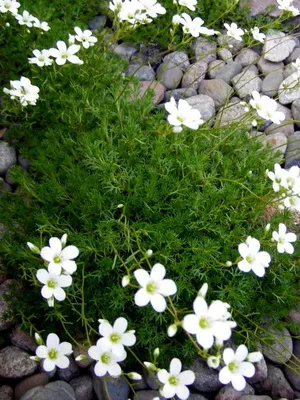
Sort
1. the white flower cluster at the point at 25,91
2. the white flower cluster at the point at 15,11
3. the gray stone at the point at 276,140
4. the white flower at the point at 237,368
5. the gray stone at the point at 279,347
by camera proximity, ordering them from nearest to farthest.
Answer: the white flower at the point at 237,368
the gray stone at the point at 279,347
the white flower cluster at the point at 25,91
the white flower cluster at the point at 15,11
the gray stone at the point at 276,140

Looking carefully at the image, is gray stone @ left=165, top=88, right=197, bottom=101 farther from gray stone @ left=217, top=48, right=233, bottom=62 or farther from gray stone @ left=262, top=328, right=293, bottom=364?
gray stone @ left=262, top=328, right=293, bottom=364

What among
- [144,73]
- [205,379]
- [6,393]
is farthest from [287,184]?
[144,73]

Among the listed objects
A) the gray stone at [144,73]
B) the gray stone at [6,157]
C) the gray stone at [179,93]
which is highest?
the gray stone at [144,73]

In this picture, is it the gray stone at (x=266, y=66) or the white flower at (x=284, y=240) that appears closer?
the white flower at (x=284, y=240)

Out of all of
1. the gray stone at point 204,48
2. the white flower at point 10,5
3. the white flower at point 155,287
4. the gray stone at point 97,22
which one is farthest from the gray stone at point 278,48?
the white flower at point 155,287

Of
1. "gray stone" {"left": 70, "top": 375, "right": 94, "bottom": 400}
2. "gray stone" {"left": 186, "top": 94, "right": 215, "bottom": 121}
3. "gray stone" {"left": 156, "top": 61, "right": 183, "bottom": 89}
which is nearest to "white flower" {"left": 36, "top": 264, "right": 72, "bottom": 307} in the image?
"gray stone" {"left": 70, "top": 375, "right": 94, "bottom": 400}

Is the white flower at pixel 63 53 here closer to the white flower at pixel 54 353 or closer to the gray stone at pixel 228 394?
the white flower at pixel 54 353
